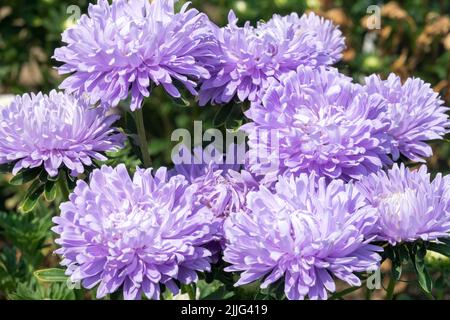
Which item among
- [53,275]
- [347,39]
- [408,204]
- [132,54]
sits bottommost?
[53,275]

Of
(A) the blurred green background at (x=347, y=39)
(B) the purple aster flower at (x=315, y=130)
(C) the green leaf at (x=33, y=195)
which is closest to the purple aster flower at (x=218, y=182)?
(B) the purple aster flower at (x=315, y=130)

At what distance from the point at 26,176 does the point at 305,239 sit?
0.61 meters

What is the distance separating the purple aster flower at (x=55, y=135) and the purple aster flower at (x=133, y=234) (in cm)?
12

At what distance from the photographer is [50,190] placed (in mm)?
1705

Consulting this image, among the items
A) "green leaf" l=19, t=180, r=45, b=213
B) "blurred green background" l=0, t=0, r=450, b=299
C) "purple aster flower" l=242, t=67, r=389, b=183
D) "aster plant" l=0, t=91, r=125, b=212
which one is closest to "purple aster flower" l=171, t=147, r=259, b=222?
"purple aster flower" l=242, t=67, r=389, b=183

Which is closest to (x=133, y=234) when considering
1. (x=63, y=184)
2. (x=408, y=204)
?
(x=63, y=184)

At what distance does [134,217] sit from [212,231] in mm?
155

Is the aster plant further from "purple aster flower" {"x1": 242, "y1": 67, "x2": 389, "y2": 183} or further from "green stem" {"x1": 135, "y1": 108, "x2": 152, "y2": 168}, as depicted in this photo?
"purple aster flower" {"x1": 242, "y1": 67, "x2": 389, "y2": 183}

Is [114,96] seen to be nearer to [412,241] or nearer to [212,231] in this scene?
[212,231]

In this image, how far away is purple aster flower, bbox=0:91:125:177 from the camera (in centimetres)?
167

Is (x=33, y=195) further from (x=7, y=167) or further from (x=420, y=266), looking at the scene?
(x=420, y=266)

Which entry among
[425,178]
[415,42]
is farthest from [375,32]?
[425,178]
